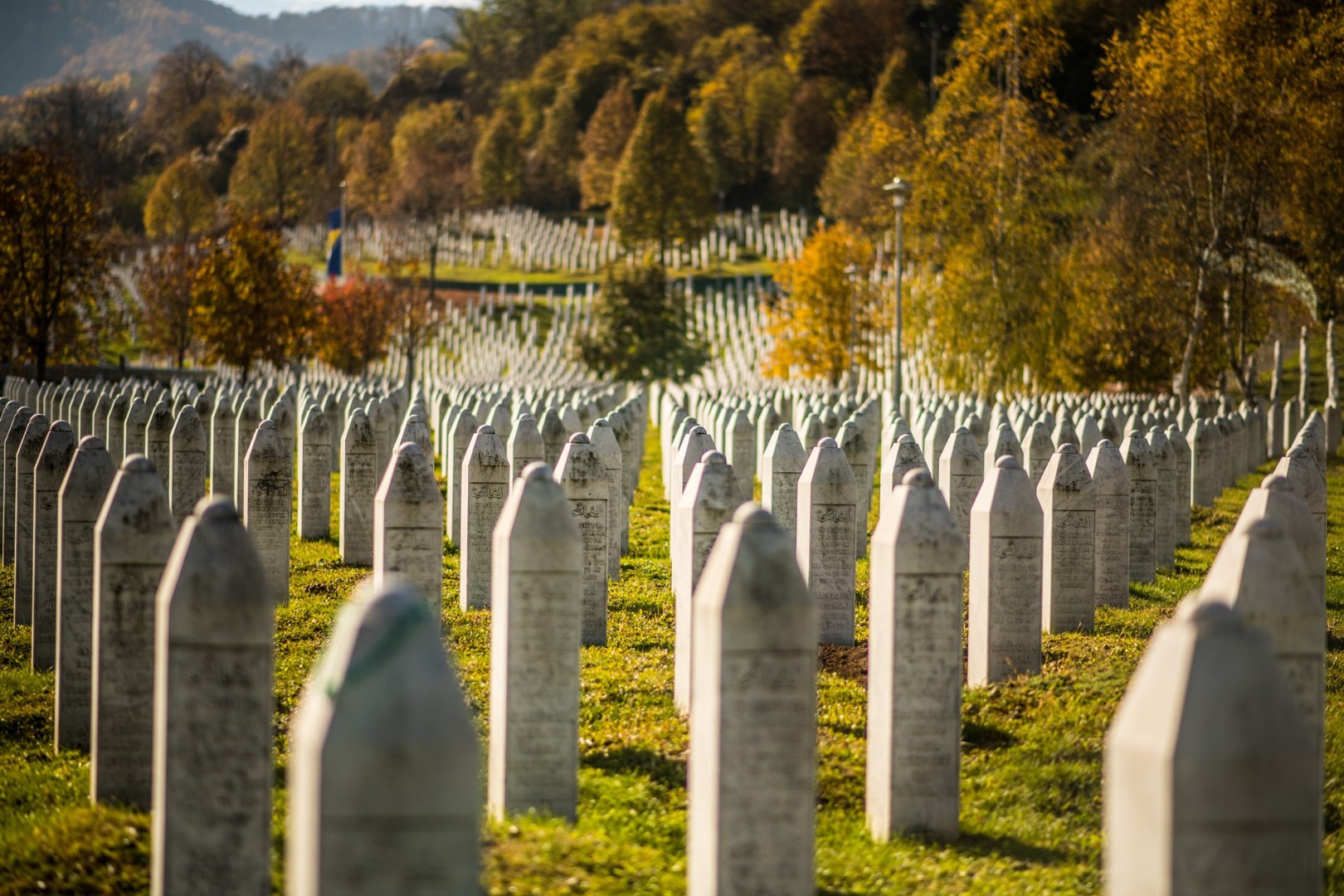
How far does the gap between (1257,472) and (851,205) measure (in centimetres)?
5362

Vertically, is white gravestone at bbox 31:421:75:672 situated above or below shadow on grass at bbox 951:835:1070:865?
above

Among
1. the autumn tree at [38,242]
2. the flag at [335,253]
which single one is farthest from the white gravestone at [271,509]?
the flag at [335,253]

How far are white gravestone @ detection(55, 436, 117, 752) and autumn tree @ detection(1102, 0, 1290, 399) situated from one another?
28.8 metres

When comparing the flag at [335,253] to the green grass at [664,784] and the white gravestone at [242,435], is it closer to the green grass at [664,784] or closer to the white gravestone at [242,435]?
the white gravestone at [242,435]

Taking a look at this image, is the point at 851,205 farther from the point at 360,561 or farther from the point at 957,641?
the point at 957,641

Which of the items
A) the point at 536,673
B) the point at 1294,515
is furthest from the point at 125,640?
the point at 1294,515

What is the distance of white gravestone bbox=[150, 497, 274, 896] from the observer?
521cm

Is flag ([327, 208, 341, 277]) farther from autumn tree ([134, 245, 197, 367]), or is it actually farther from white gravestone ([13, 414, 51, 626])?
white gravestone ([13, 414, 51, 626])

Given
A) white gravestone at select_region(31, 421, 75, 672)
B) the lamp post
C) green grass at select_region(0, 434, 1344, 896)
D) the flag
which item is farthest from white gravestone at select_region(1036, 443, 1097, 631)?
the flag

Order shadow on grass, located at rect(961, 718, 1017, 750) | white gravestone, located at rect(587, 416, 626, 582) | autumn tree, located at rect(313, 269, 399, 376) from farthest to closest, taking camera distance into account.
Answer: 1. autumn tree, located at rect(313, 269, 399, 376)
2. white gravestone, located at rect(587, 416, 626, 582)
3. shadow on grass, located at rect(961, 718, 1017, 750)

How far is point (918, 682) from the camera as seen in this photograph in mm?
6781

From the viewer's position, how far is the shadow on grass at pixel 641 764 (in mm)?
7758

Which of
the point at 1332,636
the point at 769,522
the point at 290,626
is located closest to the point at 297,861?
the point at 769,522

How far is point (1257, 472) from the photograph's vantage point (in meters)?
27.5
